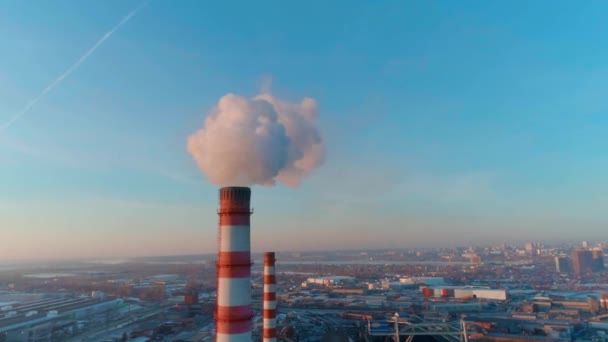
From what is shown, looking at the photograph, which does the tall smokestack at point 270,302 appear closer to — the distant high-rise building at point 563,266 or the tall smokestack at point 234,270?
the tall smokestack at point 234,270

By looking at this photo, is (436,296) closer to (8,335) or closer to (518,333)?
(518,333)

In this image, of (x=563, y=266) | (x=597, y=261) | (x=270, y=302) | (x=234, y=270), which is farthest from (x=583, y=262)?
(x=234, y=270)

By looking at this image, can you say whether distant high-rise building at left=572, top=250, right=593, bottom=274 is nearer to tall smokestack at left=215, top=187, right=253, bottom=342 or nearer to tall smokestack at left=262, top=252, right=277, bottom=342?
tall smokestack at left=262, top=252, right=277, bottom=342

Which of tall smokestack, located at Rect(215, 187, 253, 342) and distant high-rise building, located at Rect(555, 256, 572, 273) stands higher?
tall smokestack, located at Rect(215, 187, 253, 342)

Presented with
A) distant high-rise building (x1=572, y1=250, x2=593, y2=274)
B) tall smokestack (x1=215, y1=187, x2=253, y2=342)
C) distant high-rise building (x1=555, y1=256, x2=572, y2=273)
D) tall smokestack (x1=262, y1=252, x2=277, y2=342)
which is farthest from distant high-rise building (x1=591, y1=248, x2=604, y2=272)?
tall smokestack (x1=215, y1=187, x2=253, y2=342)

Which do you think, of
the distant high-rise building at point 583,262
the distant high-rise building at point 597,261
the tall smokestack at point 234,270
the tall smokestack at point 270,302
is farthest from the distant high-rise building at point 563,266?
the tall smokestack at point 234,270

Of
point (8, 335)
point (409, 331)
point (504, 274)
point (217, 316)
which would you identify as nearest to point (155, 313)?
point (8, 335)
